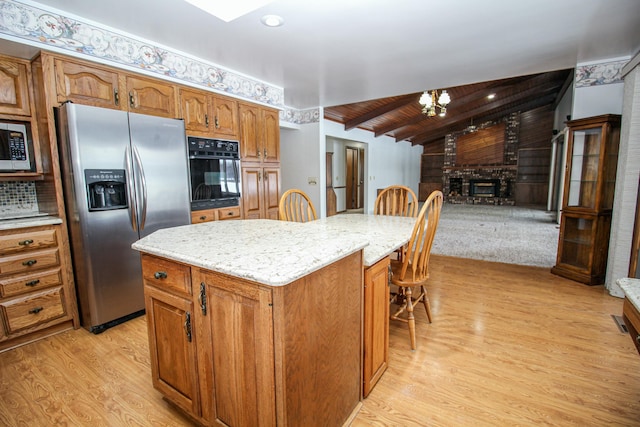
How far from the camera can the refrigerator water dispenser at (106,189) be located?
2084 millimetres

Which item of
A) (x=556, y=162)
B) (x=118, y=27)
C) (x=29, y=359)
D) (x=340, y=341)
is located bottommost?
(x=29, y=359)

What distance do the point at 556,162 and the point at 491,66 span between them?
6.87 m

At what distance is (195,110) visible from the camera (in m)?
2.84

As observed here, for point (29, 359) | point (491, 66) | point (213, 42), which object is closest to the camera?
point (29, 359)

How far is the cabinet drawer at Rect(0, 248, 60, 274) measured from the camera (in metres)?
1.97

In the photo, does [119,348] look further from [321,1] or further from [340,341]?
[321,1]

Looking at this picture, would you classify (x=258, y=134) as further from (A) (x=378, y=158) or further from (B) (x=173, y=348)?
(A) (x=378, y=158)

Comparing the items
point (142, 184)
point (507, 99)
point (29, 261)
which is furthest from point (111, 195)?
point (507, 99)

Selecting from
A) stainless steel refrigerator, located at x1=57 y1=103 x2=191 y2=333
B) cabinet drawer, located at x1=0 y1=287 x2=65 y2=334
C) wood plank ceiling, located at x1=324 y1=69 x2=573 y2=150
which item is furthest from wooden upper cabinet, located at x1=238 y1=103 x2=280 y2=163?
wood plank ceiling, located at x1=324 y1=69 x2=573 y2=150

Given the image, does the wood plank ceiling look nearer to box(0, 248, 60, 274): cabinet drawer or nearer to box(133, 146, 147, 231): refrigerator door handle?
box(133, 146, 147, 231): refrigerator door handle

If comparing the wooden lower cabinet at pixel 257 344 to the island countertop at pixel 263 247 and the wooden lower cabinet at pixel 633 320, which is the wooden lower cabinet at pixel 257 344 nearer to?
the island countertop at pixel 263 247

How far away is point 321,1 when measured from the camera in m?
1.98

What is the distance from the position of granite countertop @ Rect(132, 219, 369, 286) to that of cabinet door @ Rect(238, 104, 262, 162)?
1.82m

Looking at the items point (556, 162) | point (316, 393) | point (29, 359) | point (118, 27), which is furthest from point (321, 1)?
point (556, 162)
